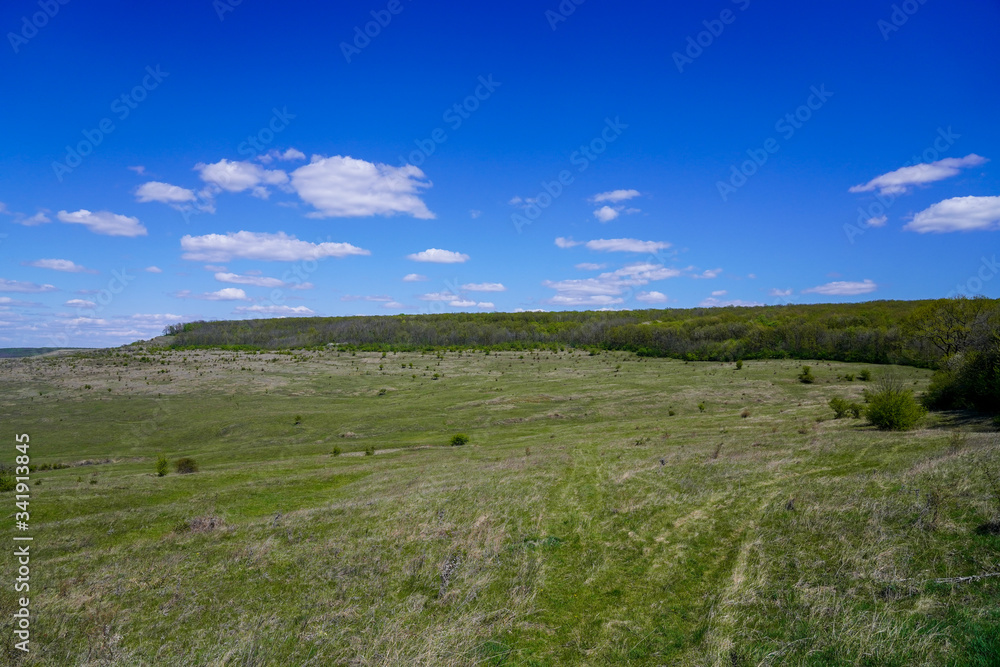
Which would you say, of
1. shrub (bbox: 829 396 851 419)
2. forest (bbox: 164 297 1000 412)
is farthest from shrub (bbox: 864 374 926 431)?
shrub (bbox: 829 396 851 419)

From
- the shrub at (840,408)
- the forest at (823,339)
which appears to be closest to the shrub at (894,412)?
the forest at (823,339)

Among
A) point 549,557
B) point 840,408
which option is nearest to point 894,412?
point 840,408

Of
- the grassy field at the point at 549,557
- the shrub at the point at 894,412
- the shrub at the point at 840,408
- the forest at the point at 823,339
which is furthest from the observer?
the shrub at the point at 840,408

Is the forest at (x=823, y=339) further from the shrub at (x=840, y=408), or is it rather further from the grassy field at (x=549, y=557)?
the grassy field at (x=549, y=557)

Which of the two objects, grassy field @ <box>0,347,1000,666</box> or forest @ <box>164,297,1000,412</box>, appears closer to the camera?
grassy field @ <box>0,347,1000,666</box>

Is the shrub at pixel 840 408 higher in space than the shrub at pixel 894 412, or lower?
lower

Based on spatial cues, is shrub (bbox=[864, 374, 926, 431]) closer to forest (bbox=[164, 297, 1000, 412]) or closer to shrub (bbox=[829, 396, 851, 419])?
forest (bbox=[164, 297, 1000, 412])

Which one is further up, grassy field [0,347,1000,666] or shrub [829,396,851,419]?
grassy field [0,347,1000,666]

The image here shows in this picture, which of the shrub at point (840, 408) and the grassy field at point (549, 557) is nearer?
the grassy field at point (549, 557)

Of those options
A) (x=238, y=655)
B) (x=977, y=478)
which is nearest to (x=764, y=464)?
(x=977, y=478)

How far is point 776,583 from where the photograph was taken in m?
9.48

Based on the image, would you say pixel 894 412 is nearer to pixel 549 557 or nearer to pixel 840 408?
pixel 840 408

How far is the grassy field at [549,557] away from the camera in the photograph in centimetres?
813

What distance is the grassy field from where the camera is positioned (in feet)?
26.7
